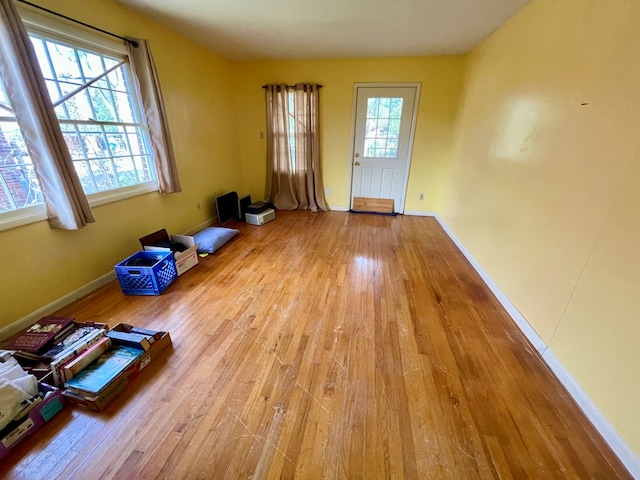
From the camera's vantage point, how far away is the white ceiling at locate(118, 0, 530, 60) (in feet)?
7.36

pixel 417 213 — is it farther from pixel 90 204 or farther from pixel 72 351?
pixel 72 351

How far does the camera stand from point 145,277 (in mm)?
2115

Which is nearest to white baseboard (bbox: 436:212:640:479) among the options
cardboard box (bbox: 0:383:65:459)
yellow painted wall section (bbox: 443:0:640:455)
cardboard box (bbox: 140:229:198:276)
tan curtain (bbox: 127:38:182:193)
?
yellow painted wall section (bbox: 443:0:640:455)

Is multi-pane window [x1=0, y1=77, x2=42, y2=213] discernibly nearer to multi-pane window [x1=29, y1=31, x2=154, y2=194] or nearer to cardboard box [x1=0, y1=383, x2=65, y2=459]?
multi-pane window [x1=29, y1=31, x2=154, y2=194]

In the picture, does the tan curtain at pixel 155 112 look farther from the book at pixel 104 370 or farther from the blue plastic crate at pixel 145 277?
the book at pixel 104 370

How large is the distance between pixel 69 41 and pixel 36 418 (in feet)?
8.33

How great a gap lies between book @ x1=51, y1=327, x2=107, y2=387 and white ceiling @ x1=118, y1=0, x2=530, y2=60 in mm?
2708

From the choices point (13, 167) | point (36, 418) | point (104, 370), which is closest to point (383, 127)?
point (13, 167)

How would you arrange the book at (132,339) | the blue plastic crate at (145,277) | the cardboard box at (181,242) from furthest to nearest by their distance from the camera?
the cardboard box at (181,242), the blue plastic crate at (145,277), the book at (132,339)

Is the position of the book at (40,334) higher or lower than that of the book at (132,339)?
lower

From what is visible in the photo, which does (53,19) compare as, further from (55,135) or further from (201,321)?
(201,321)

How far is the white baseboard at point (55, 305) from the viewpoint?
1708mm

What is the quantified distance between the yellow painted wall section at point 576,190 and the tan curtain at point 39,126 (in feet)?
10.8

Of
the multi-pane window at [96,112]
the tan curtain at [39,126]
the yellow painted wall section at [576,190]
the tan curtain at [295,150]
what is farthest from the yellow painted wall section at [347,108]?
the tan curtain at [39,126]
